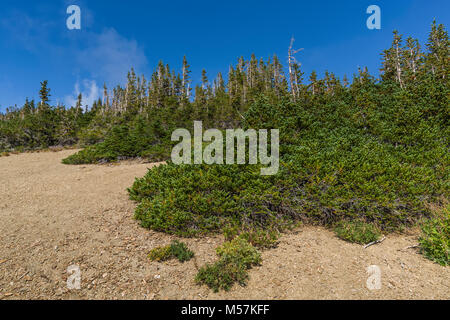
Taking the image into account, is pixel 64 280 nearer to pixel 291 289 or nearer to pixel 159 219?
pixel 159 219

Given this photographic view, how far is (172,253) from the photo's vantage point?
5363mm

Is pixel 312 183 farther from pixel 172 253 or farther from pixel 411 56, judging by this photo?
pixel 411 56

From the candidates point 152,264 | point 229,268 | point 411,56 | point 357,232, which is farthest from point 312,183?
point 411,56

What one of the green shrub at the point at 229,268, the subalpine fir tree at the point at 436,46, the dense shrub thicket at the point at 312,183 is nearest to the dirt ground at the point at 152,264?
the green shrub at the point at 229,268

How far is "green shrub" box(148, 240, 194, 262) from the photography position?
5195 millimetres

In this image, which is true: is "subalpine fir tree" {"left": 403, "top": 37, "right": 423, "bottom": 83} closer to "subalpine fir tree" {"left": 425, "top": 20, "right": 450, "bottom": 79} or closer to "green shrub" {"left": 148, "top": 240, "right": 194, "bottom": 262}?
"subalpine fir tree" {"left": 425, "top": 20, "right": 450, "bottom": 79}

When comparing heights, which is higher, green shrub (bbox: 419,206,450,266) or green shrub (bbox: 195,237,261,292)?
green shrub (bbox: 419,206,450,266)

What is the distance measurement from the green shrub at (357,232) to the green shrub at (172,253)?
4746 millimetres

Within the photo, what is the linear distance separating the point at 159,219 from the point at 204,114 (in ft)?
89.7

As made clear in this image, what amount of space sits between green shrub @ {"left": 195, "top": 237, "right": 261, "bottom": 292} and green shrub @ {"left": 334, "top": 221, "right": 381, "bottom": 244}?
311cm

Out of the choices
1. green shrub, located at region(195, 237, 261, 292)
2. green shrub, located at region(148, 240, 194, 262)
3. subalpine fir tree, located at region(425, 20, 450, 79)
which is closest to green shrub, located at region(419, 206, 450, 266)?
green shrub, located at region(195, 237, 261, 292)

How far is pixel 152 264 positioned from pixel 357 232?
240 inches

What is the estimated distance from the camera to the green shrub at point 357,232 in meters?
6.07
